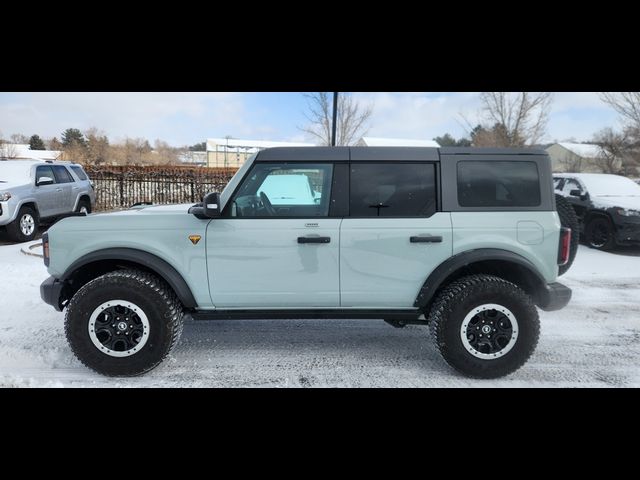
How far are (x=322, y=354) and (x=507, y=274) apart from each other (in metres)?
1.79

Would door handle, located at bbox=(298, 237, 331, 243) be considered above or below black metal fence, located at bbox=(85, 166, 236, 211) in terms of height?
below

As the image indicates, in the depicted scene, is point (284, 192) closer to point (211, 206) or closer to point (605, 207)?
point (211, 206)

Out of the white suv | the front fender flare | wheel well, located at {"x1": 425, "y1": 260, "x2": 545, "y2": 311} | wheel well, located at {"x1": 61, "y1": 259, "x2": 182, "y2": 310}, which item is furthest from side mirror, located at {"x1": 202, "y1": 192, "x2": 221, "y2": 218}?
the white suv

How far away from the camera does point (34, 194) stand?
9469 mm

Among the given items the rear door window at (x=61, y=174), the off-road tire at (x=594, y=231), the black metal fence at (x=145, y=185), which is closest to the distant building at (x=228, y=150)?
the black metal fence at (x=145, y=185)

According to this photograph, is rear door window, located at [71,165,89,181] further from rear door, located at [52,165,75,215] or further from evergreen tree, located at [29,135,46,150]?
evergreen tree, located at [29,135,46,150]

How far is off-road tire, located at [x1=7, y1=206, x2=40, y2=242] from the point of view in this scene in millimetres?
8914

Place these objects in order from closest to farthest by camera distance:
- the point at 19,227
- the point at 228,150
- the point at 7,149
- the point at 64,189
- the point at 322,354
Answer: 1. the point at 322,354
2. the point at 19,227
3. the point at 64,189
4. the point at 7,149
5. the point at 228,150

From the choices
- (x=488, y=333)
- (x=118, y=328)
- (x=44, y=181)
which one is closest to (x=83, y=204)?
(x=44, y=181)

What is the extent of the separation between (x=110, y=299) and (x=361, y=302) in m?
2.01

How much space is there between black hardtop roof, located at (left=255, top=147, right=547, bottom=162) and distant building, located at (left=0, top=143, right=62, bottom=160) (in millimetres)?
20186

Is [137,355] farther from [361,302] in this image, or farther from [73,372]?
[361,302]

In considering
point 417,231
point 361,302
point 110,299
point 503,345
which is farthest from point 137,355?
point 503,345

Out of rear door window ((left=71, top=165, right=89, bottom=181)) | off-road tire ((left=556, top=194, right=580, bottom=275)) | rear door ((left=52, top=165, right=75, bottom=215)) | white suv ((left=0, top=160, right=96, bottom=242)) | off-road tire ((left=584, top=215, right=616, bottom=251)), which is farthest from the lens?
rear door window ((left=71, top=165, right=89, bottom=181))
